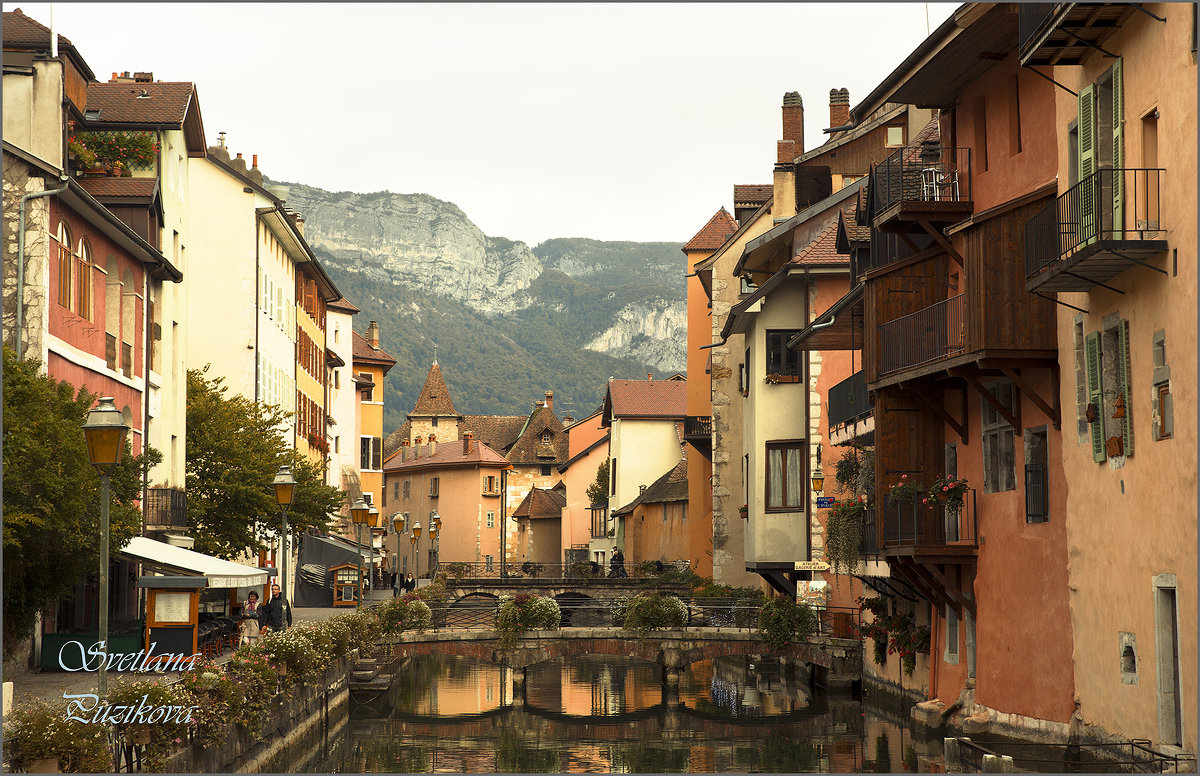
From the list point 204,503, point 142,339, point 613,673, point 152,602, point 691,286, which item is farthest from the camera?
point 691,286

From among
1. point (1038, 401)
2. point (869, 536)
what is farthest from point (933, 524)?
point (1038, 401)

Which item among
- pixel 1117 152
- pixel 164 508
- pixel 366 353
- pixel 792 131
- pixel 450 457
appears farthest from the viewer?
pixel 450 457

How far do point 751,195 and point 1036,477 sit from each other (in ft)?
108

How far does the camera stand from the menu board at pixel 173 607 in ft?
74.7

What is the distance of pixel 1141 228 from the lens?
15172 millimetres

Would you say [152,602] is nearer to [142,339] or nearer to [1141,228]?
[142,339]

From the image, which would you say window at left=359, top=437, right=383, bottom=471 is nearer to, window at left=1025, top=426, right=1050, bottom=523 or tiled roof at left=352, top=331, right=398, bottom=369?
tiled roof at left=352, top=331, right=398, bottom=369

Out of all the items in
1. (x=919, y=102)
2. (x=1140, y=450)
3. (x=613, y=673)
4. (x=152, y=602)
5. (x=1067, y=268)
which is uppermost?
(x=919, y=102)

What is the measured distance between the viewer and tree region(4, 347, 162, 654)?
1823 cm

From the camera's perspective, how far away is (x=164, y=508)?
31.3m

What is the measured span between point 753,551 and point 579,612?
28120 millimetres

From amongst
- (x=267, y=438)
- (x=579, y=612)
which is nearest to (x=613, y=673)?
(x=267, y=438)

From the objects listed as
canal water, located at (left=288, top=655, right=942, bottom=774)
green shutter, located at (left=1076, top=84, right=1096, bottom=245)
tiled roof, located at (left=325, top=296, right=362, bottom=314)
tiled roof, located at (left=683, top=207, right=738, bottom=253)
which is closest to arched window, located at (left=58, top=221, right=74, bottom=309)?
canal water, located at (left=288, top=655, right=942, bottom=774)

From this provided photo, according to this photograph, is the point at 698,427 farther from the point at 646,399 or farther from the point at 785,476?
the point at 646,399
